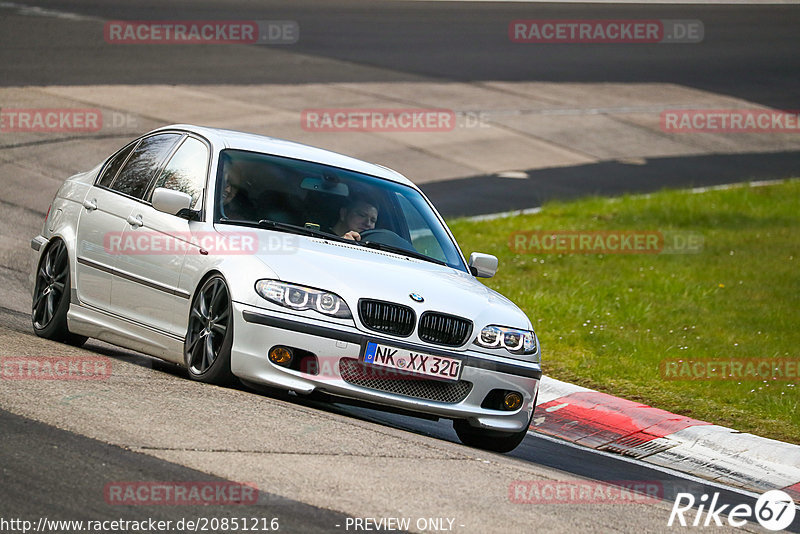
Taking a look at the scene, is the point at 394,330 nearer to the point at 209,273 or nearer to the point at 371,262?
the point at 371,262

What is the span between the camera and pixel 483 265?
8820 millimetres

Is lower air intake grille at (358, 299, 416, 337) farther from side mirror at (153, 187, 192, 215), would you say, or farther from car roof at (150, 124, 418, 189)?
car roof at (150, 124, 418, 189)

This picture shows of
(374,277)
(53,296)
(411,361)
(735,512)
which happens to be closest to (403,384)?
(411,361)

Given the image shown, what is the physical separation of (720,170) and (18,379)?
17469 mm

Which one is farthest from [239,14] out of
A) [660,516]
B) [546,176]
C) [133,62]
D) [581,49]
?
[660,516]

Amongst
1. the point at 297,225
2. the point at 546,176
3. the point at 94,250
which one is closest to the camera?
the point at 297,225

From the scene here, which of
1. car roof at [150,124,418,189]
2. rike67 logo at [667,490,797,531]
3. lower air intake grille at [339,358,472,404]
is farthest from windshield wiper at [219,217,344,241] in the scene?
rike67 logo at [667,490,797,531]

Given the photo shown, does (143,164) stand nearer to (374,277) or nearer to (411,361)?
(374,277)

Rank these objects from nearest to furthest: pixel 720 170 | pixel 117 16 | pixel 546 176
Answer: pixel 546 176
pixel 720 170
pixel 117 16

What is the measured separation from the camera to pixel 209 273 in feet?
24.2

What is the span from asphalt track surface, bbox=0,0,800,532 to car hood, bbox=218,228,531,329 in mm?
980

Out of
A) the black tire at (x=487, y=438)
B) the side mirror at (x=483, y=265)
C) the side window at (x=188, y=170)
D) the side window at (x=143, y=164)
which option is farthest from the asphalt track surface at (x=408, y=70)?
the side window at (x=188, y=170)

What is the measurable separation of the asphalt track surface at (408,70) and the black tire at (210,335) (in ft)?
2.65

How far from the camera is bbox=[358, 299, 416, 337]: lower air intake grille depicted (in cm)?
706
